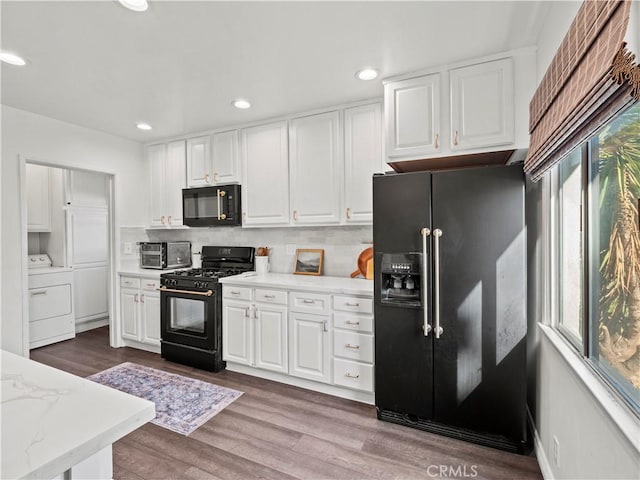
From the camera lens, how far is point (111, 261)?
12.5 feet

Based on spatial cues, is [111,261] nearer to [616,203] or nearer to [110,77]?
[110,77]

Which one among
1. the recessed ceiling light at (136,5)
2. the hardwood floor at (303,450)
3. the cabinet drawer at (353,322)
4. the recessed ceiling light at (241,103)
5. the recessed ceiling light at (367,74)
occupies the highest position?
the recessed ceiling light at (241,103)

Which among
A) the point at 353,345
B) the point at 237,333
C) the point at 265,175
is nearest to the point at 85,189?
the point at 265,175

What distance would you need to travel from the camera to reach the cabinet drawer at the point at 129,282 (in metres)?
3.70

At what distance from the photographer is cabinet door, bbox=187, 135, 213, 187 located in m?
3.62

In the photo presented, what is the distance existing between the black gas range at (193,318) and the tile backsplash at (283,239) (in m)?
0.41

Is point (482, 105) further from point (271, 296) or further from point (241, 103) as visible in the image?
point (271, 296)

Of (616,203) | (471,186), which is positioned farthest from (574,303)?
(471,186)

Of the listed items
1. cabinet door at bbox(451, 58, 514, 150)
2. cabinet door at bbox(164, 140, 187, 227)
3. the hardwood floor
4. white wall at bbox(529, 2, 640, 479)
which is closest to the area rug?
the hardwood floor

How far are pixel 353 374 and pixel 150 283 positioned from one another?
2.47m

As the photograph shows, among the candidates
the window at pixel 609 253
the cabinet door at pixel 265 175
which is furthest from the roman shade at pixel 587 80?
the cabinet door at pixel 265 175

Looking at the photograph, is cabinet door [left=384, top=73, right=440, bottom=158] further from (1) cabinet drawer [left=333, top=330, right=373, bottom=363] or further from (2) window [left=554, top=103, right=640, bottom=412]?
(1) cabinet drawer [left=333, top=330, right=373, bottom=363]

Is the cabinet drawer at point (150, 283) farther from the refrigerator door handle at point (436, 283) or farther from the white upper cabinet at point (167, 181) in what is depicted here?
the refrigerator door handle at point (436, 283)

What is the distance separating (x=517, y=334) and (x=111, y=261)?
4.10 m
